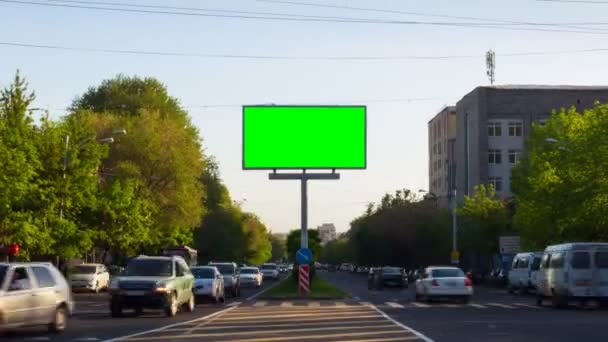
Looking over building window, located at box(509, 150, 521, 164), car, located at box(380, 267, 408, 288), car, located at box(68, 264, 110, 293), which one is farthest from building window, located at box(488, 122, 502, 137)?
car, located at box(68, 264, 110, 293)

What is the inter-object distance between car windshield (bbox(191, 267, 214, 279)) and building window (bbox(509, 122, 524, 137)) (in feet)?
217

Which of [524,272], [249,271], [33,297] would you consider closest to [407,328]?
[33,297]

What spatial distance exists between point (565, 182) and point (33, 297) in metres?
45.8

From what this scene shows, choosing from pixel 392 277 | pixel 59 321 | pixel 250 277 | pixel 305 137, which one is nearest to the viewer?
pixel 59 321

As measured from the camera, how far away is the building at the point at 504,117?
102 m

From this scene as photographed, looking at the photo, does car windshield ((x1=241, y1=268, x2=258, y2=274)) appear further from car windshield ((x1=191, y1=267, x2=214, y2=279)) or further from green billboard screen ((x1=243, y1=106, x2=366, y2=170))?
car windshield ((x1=191, y1=267, x2=214, y2=279))

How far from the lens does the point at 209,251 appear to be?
10919 centimetres

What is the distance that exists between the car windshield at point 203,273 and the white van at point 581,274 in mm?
13052

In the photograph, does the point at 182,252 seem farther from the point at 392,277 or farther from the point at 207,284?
the point at 207,284

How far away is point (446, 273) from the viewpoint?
44.0m

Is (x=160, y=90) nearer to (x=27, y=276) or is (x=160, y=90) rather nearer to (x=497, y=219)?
(x=497, y=219)

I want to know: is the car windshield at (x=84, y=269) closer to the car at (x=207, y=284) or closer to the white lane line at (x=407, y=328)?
the car at (x=207, y=284)

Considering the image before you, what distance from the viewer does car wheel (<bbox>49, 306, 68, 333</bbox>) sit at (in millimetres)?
24562

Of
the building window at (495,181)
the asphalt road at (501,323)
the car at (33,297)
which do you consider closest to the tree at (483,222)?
the building window at (495,181)
